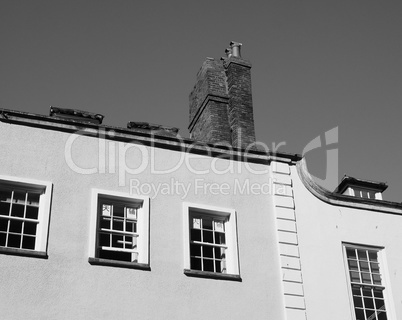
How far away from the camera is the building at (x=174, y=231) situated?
584 inches

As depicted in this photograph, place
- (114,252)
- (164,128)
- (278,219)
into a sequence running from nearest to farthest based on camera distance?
(114,252) < (278,219) < (164,128)

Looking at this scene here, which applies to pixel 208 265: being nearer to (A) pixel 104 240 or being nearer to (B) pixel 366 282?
(A) pixel 104 240

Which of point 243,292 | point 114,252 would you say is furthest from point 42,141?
point 243,292

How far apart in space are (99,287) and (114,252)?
3.68 feet

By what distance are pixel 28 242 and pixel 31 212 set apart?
0.71m

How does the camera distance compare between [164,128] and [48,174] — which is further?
[164,128]

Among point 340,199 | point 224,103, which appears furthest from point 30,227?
point 340,199

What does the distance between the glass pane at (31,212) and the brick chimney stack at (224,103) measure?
5.74m

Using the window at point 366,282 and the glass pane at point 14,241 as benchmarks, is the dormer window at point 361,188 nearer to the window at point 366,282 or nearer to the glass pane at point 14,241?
the window at point 366,282

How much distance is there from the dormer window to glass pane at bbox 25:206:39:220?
9.12 m

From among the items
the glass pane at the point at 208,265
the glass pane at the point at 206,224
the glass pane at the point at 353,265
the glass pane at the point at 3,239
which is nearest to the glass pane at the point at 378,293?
the glass pane at the point at 353,265

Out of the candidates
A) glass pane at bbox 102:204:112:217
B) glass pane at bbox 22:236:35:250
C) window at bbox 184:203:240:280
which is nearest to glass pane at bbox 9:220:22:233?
glass pane at bbox 22:236:35:250

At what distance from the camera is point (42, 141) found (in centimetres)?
1616

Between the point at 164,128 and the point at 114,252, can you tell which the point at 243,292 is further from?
the point at 164,128
